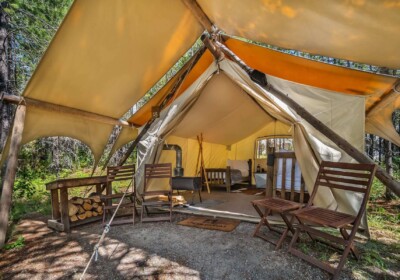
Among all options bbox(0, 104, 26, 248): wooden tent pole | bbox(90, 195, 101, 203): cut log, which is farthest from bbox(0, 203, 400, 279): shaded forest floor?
bbox(90, 195, 101, 203): cut log

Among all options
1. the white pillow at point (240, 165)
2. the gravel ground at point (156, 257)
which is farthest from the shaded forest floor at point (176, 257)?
the white pillow at point (240, 165)

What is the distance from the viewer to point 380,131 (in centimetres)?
417

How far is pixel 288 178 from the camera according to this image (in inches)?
149

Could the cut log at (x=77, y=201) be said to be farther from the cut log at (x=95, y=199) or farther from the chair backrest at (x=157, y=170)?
the chair backrest at (x=157, y=170)

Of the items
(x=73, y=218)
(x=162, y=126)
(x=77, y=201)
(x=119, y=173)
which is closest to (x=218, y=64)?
(x=162, y=126)

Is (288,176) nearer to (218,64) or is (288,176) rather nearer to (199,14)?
(218,64)

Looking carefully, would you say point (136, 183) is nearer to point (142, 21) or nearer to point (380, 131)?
point (142, 21)

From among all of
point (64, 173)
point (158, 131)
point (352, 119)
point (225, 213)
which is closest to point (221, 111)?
point (158, 131)

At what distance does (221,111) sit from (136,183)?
2.76 metres

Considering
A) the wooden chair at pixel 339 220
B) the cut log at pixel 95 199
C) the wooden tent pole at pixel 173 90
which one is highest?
the wooden tent pole at pixel 173 90

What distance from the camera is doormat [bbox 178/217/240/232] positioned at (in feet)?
10.7

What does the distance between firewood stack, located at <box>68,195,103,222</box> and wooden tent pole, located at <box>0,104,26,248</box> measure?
0.84 meters

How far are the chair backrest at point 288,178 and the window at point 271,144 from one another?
12.1 feet

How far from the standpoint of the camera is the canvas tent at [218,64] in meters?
2.11
